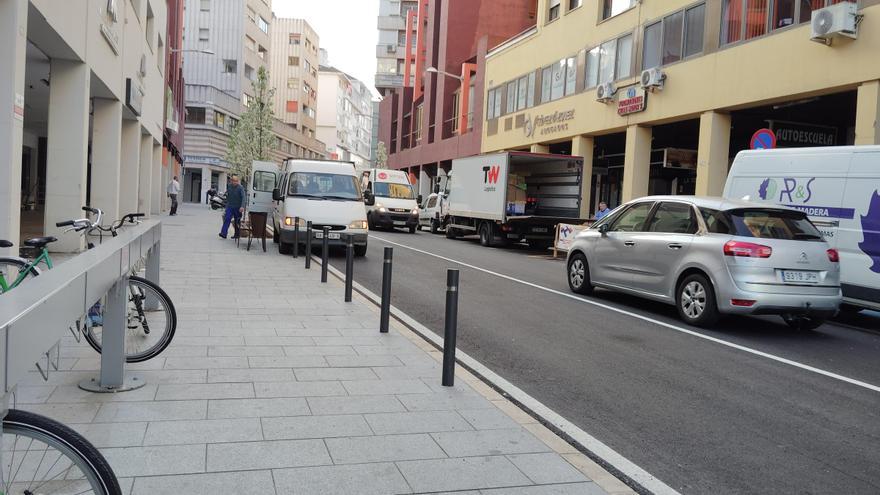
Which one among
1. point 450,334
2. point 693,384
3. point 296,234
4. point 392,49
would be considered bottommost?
point 693,384

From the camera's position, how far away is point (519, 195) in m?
23.9

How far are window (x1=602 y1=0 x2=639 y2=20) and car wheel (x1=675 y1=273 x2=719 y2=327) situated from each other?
17992 mm

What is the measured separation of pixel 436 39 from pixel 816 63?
35044mm

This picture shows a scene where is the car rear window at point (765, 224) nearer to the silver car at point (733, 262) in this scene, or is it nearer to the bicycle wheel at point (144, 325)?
the silver car at point (733, 262)

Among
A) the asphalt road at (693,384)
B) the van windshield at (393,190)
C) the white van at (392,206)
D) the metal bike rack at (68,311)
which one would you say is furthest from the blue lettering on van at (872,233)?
the van windshield at (393,190)

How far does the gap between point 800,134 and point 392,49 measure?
70.8m

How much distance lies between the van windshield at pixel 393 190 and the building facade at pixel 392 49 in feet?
→ 175

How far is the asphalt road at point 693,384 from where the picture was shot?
421 cm

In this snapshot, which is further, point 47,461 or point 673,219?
point 673,219

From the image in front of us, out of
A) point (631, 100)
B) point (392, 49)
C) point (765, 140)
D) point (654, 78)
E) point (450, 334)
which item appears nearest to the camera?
point (450, 334)

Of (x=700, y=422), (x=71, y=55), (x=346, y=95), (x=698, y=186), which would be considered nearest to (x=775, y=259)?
(x=700, y=422)

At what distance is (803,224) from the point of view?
884 cm

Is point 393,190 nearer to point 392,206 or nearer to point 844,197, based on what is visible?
point 392,206

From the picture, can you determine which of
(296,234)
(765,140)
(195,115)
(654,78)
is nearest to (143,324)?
(296,234)
